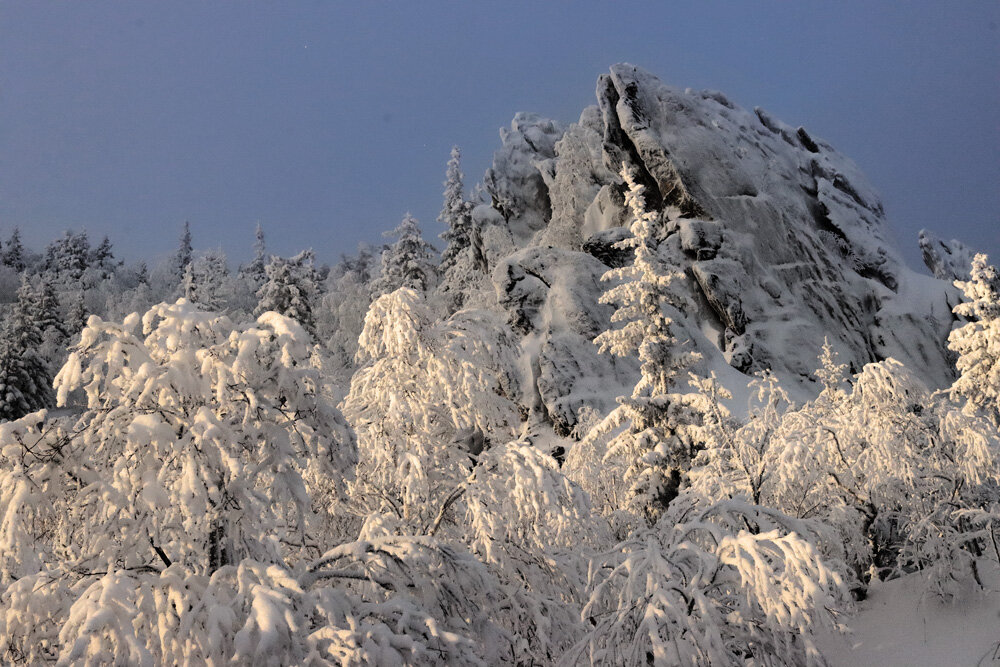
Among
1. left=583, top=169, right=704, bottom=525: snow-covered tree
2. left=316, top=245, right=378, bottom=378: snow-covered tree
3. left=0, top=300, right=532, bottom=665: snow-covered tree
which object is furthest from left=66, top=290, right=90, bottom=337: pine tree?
left=0, top=300, right=532, bottom=665: snow-covered tree

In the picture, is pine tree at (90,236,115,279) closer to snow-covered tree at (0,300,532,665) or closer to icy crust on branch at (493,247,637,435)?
icy crust on branch at (493,247,637,435)

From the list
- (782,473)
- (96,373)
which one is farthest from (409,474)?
(782,473)

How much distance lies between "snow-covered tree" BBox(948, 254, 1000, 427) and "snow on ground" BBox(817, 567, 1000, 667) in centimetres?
1070

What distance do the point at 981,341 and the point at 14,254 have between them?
373 feet

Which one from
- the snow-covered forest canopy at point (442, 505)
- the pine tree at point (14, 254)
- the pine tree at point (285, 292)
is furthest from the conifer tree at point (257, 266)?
the snow-covered forest canopy at point (442, 505)

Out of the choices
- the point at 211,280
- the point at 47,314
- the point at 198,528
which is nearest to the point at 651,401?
the point at 198,528

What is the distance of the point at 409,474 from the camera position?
8406 mm

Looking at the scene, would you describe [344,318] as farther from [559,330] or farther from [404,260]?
[559,330]

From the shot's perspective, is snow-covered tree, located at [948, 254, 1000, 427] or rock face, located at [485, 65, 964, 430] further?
rock face, located at [485, 65, 964, 430]

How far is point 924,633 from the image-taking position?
10875 millimetres

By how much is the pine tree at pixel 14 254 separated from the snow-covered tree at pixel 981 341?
11079 cm

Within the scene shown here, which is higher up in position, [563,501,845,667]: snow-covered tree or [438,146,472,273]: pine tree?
[438,146,472,273]: pine tree

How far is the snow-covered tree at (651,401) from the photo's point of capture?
1594 centimetres

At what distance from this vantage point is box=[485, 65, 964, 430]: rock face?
34.1 metres
